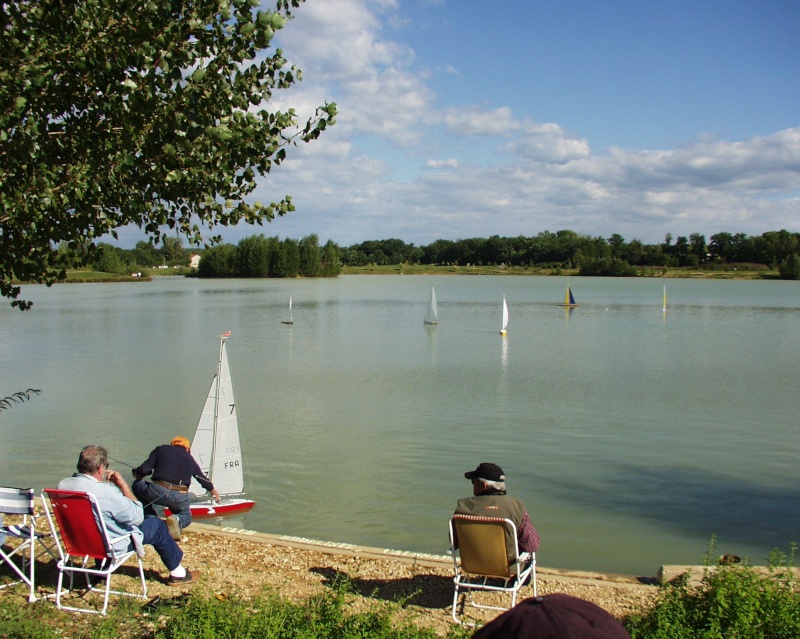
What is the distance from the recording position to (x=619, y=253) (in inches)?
6969

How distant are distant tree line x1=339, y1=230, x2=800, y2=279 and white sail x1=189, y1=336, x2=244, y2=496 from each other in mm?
146000

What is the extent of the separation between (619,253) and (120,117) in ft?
594

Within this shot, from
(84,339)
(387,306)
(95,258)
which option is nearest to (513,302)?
(387,306)

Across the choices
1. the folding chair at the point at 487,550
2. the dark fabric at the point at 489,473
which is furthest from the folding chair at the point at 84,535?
the dark fabric at the point at 489,473

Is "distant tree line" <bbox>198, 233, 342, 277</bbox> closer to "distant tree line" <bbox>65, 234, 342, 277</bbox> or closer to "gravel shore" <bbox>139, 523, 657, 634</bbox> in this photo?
"distant tree line" <bbox>65, 234, 342, 277</bbox>

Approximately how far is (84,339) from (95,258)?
107 ft

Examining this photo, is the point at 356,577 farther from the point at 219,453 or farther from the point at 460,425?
the point at 460,425

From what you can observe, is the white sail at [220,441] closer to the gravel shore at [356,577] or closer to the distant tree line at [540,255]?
the gravel shore at [356,577]

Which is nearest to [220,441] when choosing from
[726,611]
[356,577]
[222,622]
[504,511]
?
[356,577]

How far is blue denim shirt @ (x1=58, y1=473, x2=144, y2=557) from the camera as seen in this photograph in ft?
18.3

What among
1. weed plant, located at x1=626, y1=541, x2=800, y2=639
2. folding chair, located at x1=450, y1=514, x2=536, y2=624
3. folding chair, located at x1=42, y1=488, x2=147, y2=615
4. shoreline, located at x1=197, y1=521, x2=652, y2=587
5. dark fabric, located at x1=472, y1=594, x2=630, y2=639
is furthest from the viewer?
shoreline, located at x1=197, y1=521, x2=652, y2=587

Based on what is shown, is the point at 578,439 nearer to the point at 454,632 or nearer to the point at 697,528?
the point at 697,528

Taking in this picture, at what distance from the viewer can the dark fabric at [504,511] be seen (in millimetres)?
5594

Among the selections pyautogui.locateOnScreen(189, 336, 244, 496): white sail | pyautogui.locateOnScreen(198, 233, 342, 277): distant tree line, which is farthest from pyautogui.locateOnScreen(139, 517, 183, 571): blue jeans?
pyautogui.locateOnScreen(198, 233, 342, 277): distant tree line
